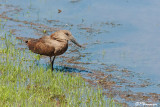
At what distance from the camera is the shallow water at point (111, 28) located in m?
10.8

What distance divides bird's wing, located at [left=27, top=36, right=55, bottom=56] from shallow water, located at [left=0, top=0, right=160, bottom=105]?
1030mm

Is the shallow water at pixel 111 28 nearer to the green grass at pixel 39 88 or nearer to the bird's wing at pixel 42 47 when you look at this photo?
the bird's wing at pixel 42 47

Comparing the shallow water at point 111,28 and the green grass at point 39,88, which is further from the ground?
the shallow water at point 111,28

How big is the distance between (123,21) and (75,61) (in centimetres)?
433

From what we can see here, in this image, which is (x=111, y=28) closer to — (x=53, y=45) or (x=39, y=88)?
(x=53, y=45)

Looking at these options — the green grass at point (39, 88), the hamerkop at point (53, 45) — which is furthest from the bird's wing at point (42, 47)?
the green grass at point (39, 88)

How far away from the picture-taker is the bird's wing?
9.58m

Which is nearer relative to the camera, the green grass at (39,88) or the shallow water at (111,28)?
the green grass at (39,88)

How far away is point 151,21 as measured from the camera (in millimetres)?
14383

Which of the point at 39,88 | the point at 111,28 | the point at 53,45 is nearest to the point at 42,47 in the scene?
the point at 53,45

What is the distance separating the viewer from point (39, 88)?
827cm

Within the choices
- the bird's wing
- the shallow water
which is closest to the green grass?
the bird's wing

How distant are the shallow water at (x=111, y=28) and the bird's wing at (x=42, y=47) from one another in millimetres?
1030

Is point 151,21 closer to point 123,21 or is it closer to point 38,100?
point 123,21
